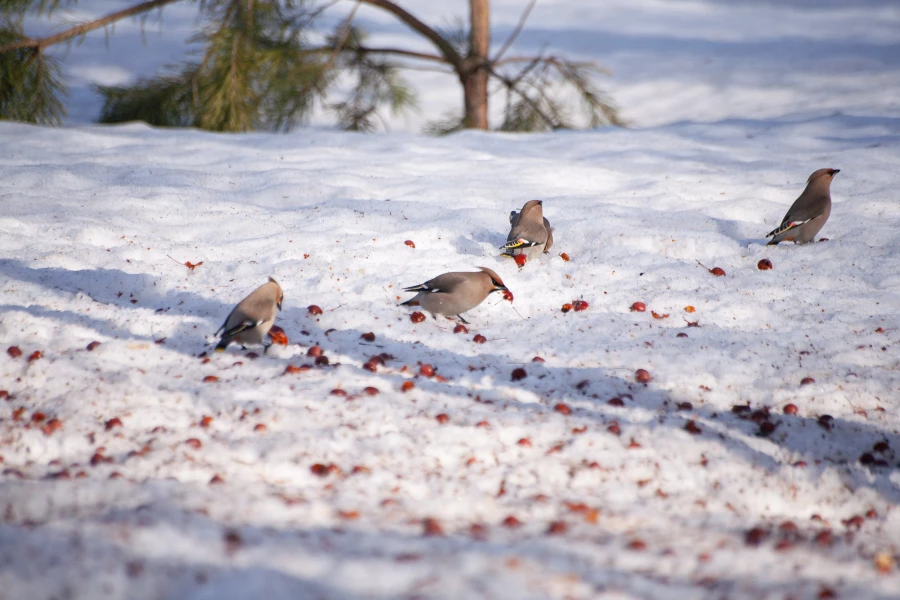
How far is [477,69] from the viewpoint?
9.47 meters

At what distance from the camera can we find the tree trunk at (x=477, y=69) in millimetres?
9367

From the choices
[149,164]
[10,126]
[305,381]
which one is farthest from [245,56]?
[305,381]

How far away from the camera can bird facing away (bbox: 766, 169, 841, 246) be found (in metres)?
5.27

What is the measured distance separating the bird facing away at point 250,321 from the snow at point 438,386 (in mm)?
174

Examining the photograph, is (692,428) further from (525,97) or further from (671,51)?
(671,51)

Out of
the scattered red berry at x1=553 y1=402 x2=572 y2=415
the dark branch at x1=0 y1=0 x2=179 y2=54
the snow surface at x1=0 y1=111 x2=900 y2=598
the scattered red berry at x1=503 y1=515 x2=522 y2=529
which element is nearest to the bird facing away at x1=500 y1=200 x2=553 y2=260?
the snow surface at x1=0 y1=111 x2=900 y2=598

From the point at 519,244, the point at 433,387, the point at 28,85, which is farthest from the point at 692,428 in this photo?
the point at 28,85

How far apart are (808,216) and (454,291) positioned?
116 inches

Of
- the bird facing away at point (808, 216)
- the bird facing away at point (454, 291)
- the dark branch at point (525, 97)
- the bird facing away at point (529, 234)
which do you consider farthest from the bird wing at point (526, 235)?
the dark branch at point (525, 97)

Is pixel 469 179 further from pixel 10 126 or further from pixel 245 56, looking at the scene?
pixel 10 126

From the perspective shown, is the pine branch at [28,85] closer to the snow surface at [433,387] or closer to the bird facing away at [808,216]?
the snow surface at [433,387]

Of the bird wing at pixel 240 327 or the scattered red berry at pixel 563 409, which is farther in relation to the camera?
the bird wing at pixel 240 327

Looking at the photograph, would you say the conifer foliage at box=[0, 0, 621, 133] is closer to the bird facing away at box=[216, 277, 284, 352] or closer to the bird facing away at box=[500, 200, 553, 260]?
the bird facing away at box=[500, 200, 553, 260]

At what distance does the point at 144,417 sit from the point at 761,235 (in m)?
4.75
